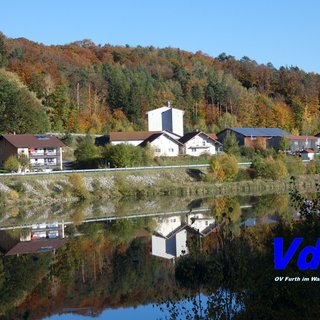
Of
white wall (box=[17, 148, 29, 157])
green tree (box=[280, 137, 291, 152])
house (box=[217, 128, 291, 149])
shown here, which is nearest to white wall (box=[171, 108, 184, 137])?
house (box=[217, 128, 291, 149])

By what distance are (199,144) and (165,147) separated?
338 cm

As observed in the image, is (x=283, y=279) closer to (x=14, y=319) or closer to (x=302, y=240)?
(x=302, y=240)

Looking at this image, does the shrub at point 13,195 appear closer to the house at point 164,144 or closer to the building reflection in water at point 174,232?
the building reflection in water at point 174,232

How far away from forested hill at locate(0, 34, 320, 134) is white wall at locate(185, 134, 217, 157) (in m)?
8.32

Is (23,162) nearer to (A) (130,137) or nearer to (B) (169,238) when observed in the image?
(A) (130,137)

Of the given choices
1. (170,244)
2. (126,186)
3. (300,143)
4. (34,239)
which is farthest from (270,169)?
(170,244)

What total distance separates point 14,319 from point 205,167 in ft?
99.2

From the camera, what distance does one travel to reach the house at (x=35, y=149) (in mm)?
38500

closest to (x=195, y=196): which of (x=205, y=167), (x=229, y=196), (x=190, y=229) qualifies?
(x=229, y=196)

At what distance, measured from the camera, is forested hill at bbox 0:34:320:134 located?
49.4m

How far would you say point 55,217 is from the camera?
85.5 ft

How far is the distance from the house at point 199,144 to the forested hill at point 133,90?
26.9ft

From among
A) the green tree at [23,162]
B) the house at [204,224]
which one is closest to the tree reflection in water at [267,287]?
the house at [204,224]

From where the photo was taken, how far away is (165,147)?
45656 mm
